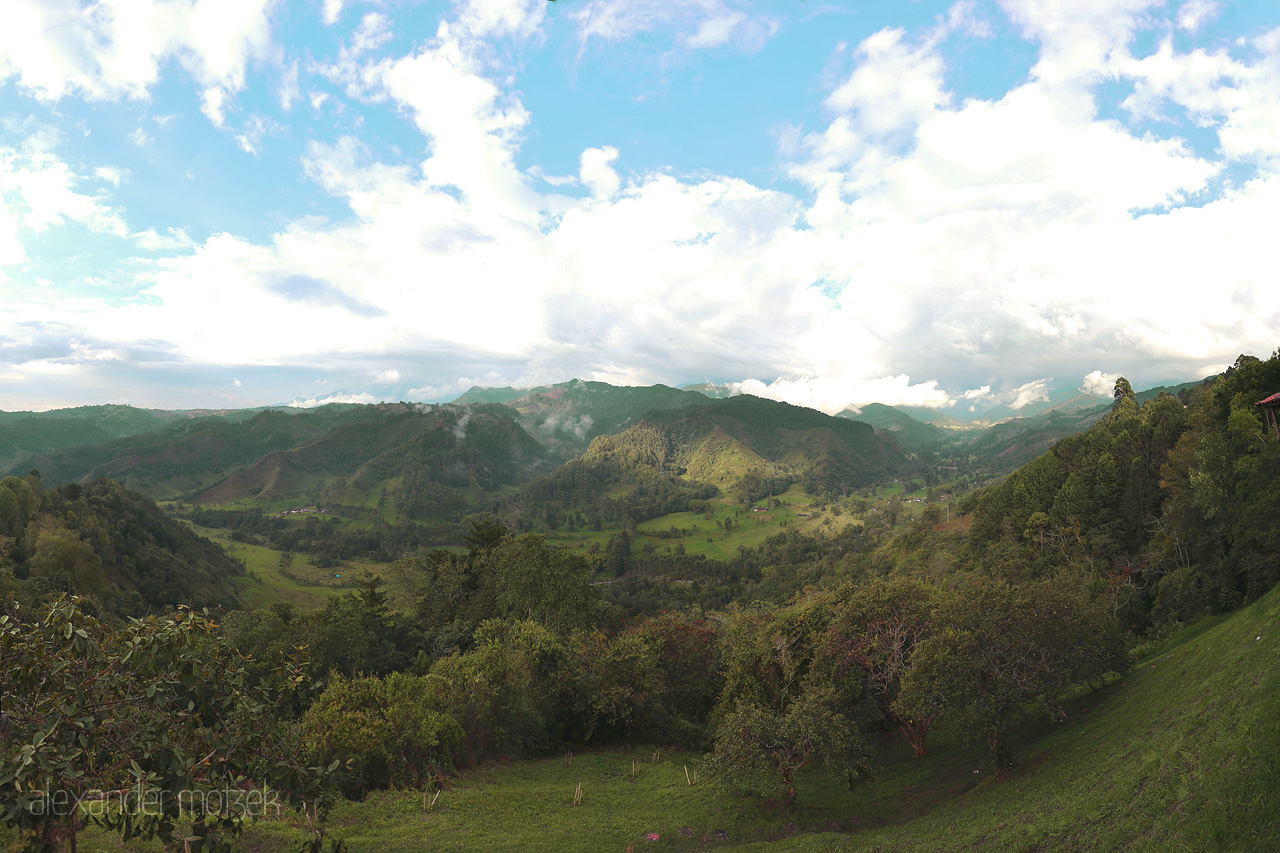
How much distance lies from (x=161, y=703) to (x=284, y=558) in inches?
8841

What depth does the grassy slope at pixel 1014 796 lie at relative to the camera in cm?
1602

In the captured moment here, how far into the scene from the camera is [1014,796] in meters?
25.2

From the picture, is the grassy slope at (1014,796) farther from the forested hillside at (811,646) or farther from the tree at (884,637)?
the tree at (884,637)

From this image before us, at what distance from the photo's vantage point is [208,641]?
358 inches

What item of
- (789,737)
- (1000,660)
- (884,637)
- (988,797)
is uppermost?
(1000,660)

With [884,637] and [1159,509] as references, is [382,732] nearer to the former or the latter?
[884,637]

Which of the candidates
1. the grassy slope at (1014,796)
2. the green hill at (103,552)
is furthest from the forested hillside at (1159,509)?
the green hill at (103,552)

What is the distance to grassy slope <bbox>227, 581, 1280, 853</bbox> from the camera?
52.5ft

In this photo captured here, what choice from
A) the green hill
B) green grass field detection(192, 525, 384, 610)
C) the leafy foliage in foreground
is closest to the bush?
the leafy foliage in foreground

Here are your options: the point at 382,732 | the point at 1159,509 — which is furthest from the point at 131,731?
the point at 1159,509

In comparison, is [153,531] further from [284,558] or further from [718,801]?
[718,801]

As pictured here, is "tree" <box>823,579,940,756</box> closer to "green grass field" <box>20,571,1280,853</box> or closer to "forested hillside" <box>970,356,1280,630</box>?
"green grass field" <box>20,571,1280,853</box>

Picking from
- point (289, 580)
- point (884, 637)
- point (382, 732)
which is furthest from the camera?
point (289, 580)

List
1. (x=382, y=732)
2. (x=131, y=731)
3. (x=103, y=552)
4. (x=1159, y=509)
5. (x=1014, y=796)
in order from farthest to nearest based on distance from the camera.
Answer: (x=103, y=552)
(x=1159, y=509)
(x=382, y=732)
(x=1014, y=796)
(x=131, y=731)
